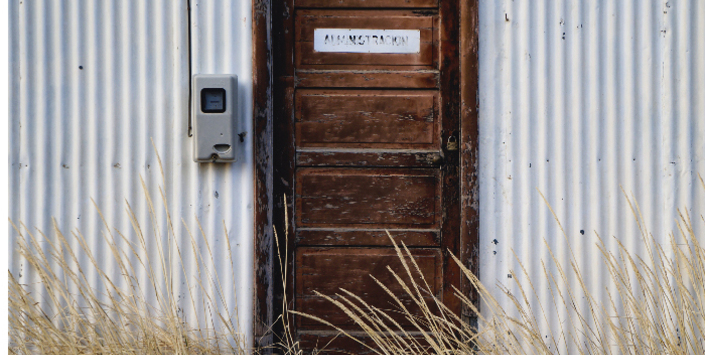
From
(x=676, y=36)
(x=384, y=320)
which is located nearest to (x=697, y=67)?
(x=676, y=36)

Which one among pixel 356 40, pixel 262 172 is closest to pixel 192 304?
pixel 262 172

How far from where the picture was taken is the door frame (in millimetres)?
2314

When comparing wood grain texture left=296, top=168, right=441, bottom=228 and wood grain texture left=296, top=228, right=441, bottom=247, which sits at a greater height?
wood grain texture left=296, top=168, right=441, bottom=228

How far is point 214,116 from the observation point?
87.3 inches

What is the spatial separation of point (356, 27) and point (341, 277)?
1.19 meters

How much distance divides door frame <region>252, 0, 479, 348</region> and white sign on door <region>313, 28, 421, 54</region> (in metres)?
0.15

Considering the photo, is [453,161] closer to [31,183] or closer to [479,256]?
[479,256]

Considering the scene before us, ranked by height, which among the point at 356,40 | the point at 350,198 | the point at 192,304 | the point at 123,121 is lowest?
the point at 192,304

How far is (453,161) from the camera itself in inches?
95.5

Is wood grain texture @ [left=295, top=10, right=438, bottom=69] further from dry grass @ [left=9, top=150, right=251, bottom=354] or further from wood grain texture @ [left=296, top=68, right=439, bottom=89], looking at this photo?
dry grass @ [left=9, top=150, right=251, bottom=354]

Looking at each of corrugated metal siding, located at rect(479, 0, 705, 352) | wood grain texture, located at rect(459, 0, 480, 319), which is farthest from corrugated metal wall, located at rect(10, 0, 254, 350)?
corrugated metal siding, located at rect(479, 0, 705, 352)

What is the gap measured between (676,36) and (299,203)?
6.30ft

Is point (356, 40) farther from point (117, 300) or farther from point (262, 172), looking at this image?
point (117, 300)

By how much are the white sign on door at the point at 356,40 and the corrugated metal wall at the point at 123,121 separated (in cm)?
35
